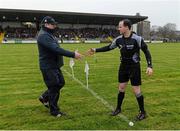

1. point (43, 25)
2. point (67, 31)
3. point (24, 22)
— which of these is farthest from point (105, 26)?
point (43, 25)

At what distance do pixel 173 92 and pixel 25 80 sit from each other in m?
5.83

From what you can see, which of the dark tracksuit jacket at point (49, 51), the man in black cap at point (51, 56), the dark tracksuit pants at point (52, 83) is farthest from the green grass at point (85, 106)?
the dark tracksuit jacket at point (49, 51)

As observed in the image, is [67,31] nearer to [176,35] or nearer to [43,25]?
[176,35]

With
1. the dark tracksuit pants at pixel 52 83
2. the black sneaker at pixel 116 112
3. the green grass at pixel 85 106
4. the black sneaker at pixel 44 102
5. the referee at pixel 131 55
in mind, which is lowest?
the green grass at pixel 85 106

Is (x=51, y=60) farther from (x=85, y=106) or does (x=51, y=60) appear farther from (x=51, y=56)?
(x=85, y=106)

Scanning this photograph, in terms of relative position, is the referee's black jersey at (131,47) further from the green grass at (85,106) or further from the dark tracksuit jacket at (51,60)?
the green grass at (85,106)

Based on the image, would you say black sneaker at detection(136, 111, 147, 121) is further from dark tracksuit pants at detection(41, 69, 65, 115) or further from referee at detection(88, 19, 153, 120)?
dark tracksuit pants at detection(41, 69, 65, 115)

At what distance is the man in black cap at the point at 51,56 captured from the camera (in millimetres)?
7266

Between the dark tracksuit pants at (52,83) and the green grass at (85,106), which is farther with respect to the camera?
the dark tracksuit pants at (52,83)

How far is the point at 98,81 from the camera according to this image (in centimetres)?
1273

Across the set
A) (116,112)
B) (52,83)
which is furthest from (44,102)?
(116,112)

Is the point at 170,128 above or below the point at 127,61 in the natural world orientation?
Answer: below

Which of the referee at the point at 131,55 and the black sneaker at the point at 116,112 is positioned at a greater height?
the referee at the point at 131,55

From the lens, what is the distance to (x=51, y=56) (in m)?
7.49
